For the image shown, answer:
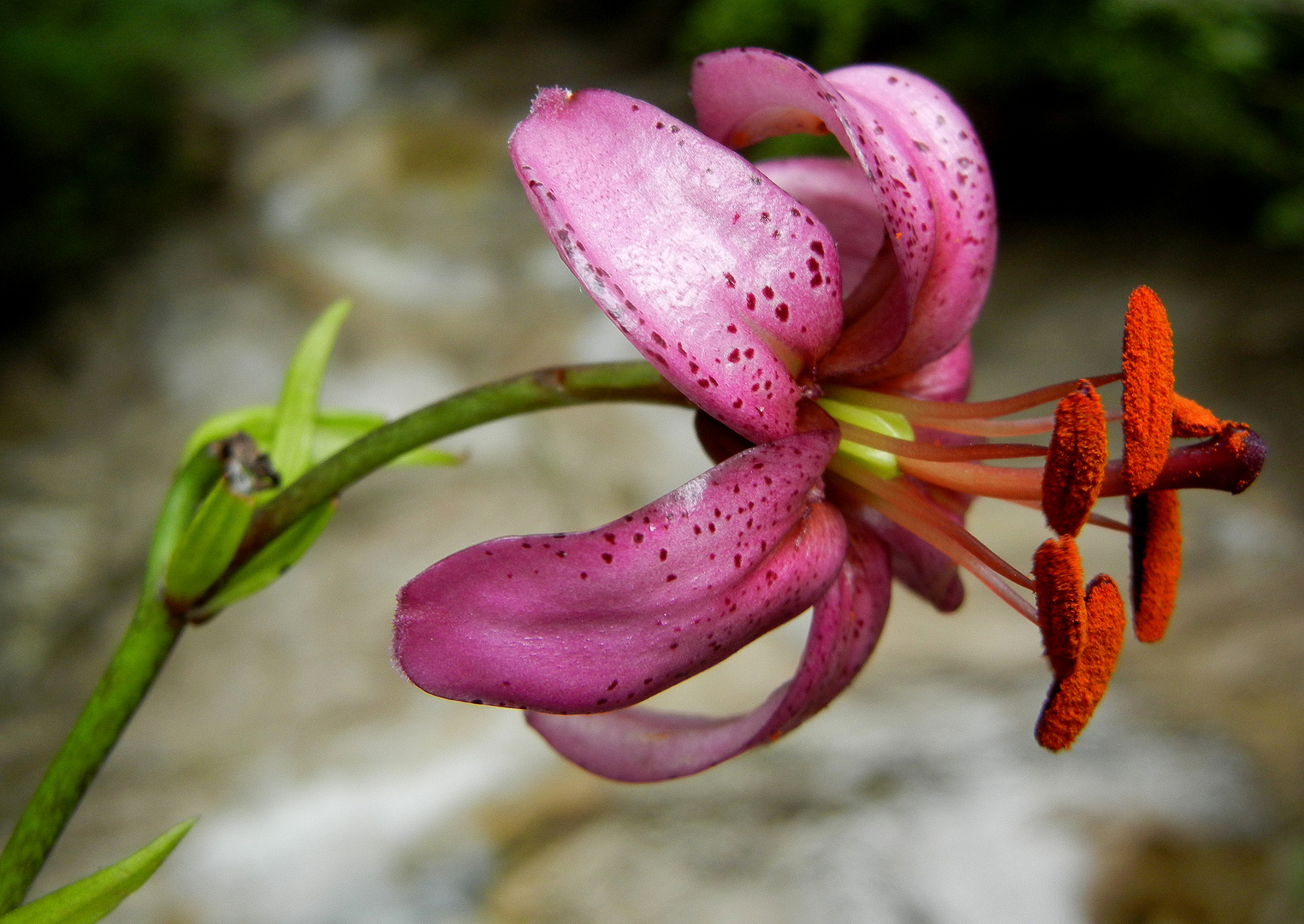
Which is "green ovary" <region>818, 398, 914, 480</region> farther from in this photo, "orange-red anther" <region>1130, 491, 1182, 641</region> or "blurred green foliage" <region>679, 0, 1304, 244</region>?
"blurred green foliage" <region>679, 0, 1304, 244</region>

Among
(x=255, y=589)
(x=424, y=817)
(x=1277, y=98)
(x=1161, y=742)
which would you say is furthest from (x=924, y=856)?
(x=1277, y=98)

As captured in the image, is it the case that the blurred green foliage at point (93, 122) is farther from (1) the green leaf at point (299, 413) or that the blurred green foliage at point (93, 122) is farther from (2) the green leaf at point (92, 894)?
(2) the green leaf at point (92, 894)

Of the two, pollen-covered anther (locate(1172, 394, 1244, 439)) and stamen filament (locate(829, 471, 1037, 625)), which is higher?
pollen-covered anther (locate(1172, 394, 1244, 439))

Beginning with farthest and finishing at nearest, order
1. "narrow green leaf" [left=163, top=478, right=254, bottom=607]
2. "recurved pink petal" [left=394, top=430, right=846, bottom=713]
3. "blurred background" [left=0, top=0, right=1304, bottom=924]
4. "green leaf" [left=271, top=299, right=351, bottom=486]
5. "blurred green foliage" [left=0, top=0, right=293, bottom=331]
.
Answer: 1. "blurred green foliage" [left=0, top=0, right=293, bottom=331]
2. "blurred background" [left=0, top=0, right=1304, bottom=924]
3. "green leaf" [left=271, top=299, right=351, bottom=486]
4. "narrow green leaf" [left=163, top=478, right=254, bottom=607]
5. "recurved pink petal" [left=394, top=430, right=846, bottom=713]

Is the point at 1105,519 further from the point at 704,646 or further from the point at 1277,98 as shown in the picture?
the point at 1277,98

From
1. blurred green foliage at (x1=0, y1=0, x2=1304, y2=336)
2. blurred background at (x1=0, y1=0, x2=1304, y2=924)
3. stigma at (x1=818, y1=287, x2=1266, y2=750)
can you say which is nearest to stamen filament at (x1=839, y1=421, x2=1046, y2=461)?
stigma at (x1=818, y1=287, x2=1266, y2=750)

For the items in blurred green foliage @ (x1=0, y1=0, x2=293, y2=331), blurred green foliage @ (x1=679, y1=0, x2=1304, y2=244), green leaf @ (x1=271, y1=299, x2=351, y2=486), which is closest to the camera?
green leaf @ (x1=271, y1=299, x2=351, y2=486)

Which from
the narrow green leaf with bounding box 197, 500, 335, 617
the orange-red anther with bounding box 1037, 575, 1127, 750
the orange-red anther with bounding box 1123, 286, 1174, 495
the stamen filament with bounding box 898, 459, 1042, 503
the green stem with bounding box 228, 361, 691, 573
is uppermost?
the green stem with bounding box 228, 361, 691, 573

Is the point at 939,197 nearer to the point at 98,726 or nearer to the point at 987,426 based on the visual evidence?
→ the point at 987,426
